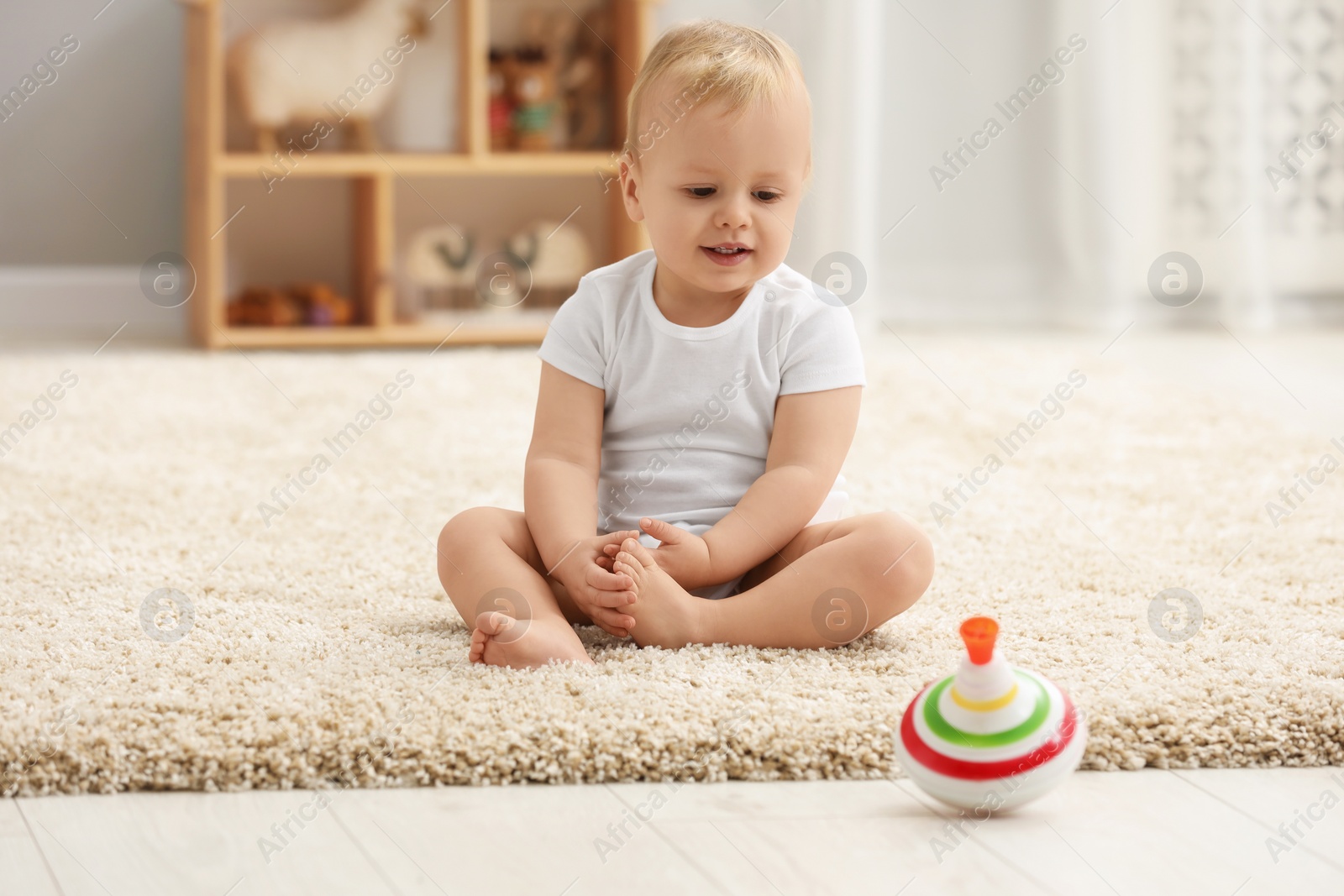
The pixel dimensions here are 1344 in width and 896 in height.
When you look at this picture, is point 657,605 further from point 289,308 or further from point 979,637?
point 289,308

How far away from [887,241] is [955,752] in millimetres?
2268

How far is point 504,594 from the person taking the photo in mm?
835

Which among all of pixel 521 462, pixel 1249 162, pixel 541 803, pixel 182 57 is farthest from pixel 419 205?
pixel 541 803

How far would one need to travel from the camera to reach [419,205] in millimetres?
2609

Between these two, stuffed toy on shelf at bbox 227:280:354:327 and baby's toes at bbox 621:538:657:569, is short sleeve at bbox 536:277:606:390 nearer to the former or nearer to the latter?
baby's toes at bbox 621:538:657:569

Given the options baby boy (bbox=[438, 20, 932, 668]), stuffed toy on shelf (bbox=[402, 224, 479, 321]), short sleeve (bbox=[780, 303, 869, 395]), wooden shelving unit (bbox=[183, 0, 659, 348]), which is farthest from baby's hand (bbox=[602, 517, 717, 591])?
stuffed toy on shelf (bbox=[402, 224, 479, 321])

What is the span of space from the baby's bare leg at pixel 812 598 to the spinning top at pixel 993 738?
7.6 inches

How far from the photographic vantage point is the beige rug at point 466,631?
696mm

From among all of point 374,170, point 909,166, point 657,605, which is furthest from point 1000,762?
point 909,166

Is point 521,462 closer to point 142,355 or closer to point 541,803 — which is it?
point 541,803

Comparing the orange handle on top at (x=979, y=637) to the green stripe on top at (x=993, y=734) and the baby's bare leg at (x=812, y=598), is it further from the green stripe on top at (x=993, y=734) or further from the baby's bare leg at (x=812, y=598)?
the baby's bare leg at (x=812, y=598)


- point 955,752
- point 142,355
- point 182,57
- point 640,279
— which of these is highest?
point 182,57

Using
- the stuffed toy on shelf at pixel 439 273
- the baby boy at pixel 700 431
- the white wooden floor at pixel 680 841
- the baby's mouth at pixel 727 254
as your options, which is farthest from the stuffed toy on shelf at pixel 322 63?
the white wooden floor at pixel 680 841

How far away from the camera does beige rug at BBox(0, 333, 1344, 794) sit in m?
0.70
